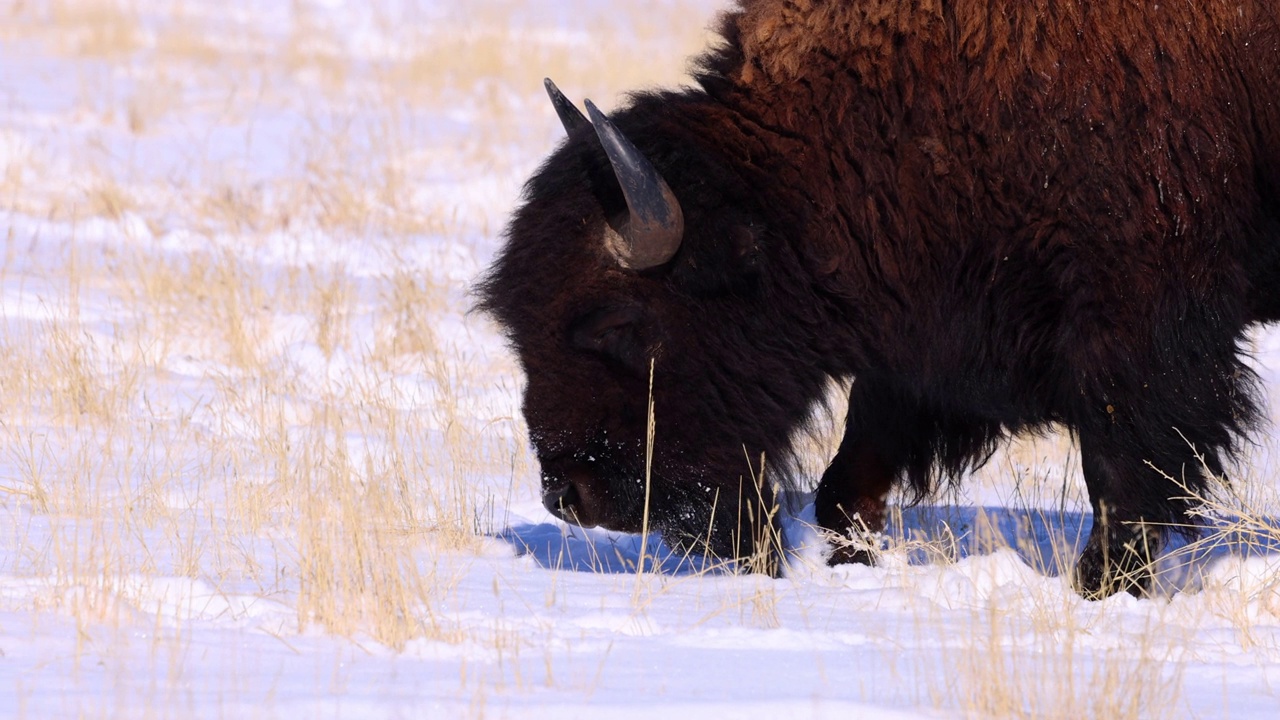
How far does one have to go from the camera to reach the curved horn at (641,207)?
166 inches

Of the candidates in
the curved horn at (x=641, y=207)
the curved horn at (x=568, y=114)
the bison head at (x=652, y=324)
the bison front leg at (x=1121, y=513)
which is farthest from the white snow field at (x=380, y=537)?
the curved horn at (x=641, y=207)

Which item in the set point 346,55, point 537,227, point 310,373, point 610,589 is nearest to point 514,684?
point 610,589

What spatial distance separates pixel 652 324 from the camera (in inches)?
179

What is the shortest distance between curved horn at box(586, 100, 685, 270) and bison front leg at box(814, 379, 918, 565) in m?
1.20

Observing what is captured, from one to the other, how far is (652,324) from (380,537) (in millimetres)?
1060

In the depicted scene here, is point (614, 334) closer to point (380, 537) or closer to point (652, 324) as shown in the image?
point (652, 324)

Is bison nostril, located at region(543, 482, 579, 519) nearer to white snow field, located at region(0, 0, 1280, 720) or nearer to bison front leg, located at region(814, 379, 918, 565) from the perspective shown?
white snow field, located at region(0, 0, 1280, 720)

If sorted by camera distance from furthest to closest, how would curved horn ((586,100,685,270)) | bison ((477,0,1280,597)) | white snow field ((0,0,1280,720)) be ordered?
bison ((477,0,1280,597)) < curved horn ((586,100,685,270)) < white snow field ((0,0,1280,720))

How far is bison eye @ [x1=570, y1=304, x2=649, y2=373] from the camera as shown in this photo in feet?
14.8

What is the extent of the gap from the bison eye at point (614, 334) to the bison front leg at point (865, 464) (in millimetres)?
1083

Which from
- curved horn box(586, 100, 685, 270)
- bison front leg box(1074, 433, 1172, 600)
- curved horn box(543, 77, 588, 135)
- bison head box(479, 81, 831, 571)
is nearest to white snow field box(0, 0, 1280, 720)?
bison front leg box(1074, 433, 1172, 600)

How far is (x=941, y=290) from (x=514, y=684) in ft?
7.13

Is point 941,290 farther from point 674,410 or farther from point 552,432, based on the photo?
point 552,432

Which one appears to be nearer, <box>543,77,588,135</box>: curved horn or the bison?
the bison
